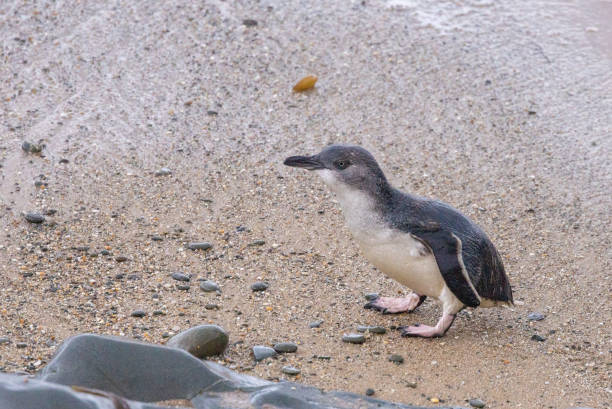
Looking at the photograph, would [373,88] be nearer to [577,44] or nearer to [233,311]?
[577,44]

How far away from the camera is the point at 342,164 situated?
16.0 feet

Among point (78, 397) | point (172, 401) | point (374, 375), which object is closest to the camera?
point (78, 397)

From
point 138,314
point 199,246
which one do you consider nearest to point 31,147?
point 199,246

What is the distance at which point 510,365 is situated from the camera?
4668mm

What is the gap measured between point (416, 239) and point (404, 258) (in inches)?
4.8

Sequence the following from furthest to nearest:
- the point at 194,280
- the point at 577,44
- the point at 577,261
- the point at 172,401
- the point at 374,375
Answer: the point at 577,44
the point at 577,261
the point at 194,280
the point at 374,375
the point at 172,401

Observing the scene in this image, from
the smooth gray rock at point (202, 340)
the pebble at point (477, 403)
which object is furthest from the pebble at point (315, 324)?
the pebble at point (477, 403)

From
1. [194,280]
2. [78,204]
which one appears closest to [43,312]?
[194,280]

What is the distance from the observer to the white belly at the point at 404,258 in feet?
15.6

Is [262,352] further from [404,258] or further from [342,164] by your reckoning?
[342,164]

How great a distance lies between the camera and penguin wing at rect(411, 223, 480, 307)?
4699 millimetres

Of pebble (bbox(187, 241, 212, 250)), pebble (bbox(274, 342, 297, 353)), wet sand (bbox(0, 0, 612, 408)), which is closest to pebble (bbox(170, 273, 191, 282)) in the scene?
wet sand (bbox(0, 0, 612, 408))

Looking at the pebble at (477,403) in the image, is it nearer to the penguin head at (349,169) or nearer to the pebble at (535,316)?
the pebble at (535,316)

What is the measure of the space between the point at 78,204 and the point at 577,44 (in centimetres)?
496
